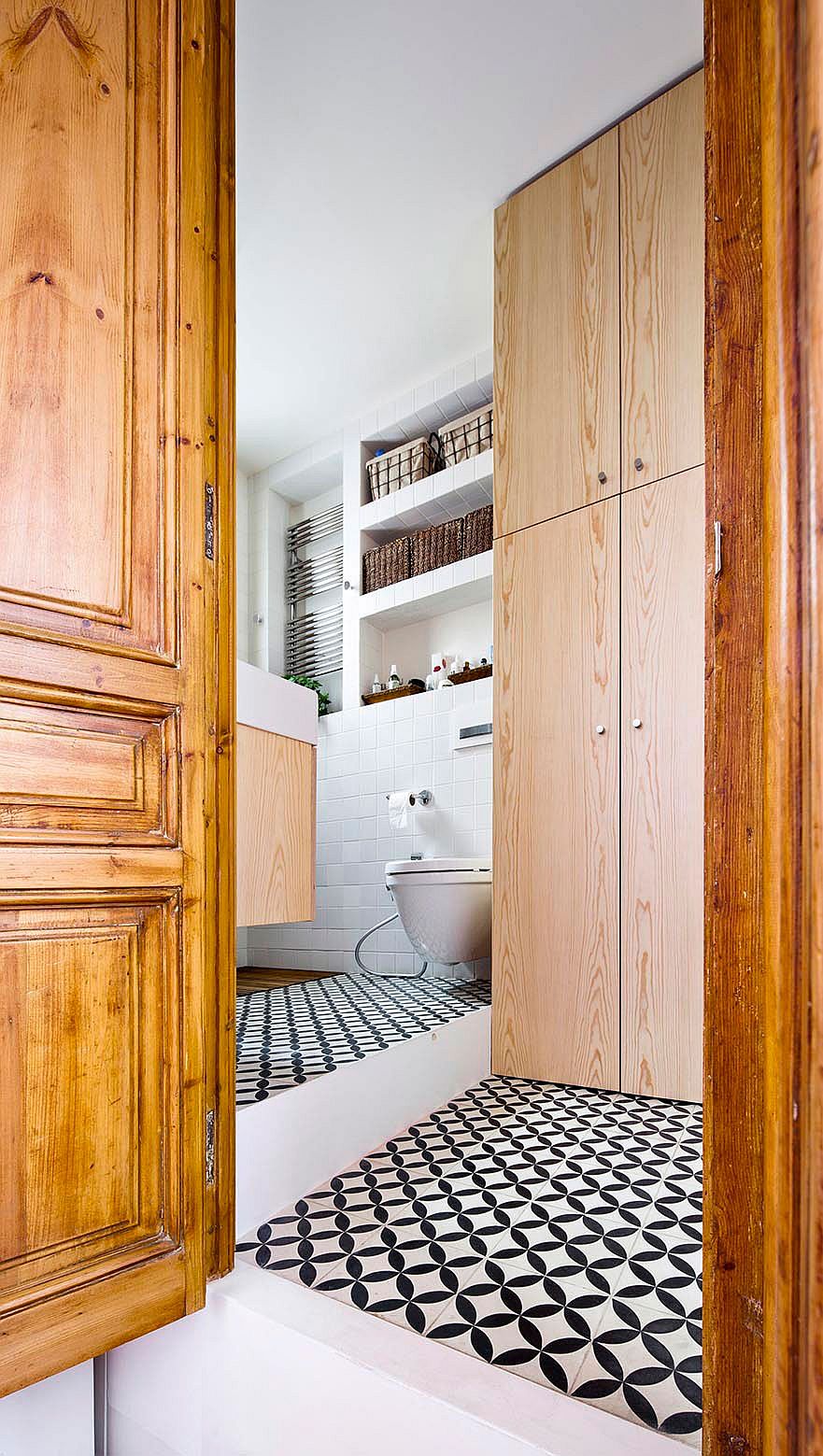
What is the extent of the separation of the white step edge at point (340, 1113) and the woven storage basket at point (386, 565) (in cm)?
202

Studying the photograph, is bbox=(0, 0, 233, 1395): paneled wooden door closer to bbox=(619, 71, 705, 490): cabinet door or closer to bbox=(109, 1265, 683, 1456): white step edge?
bbox=(109, 1265, 683, 1456): white step edge

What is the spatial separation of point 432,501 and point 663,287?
59.2 inches

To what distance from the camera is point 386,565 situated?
3.75m

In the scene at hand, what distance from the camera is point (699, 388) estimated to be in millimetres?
2117

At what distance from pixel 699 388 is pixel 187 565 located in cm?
148

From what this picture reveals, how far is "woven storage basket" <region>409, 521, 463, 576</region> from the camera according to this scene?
3473mm

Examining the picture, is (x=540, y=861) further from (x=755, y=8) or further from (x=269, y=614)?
(x=269, y=614)

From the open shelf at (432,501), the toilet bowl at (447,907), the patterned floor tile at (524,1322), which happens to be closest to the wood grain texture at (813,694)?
the patterned floor tile at (524,1322)

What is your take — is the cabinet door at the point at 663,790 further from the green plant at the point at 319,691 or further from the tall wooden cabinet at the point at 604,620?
the green plant at the point at 319,691

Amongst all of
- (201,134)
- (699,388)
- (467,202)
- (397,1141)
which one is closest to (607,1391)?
(397,1141)

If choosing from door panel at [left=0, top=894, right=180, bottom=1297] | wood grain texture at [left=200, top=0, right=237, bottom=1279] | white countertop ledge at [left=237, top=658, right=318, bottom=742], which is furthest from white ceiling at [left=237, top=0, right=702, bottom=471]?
door panel at [left=0, top=894, right=180, bottom=1297]

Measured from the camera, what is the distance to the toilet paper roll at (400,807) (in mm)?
3508

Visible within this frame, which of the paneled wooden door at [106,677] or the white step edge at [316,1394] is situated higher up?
the paneled wooden door at [106,677]

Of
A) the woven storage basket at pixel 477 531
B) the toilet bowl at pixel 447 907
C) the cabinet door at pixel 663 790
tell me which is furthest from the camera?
the woven storage basket at pixel 477 531
